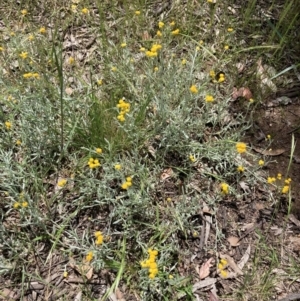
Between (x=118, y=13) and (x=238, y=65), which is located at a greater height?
(x=118, y=13)

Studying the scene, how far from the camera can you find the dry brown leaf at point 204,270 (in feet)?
7.34

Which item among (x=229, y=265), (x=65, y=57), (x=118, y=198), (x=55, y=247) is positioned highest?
(x=65, y=57)

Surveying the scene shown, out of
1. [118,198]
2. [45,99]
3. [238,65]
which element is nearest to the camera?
[118,198]

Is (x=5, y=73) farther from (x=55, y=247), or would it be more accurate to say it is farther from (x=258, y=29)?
(x=258, y=29)

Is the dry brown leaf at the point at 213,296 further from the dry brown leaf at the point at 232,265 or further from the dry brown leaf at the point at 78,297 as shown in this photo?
the dry brown leaf at the point at 78,297

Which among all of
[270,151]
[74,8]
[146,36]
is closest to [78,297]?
[270,151]

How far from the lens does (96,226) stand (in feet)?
7.55

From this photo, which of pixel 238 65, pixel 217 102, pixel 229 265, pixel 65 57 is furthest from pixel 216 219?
pixel 65 57

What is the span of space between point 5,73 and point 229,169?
5.15 feet

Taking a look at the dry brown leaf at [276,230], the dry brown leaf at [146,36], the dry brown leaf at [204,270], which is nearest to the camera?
the dry brown leaf at [204,270]

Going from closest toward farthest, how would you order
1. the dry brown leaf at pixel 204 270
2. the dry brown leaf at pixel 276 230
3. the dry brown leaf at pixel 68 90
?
the dry brown leaf at pixel 204 270 → the dry brown leaf at pixel 276 230 → the dry brown leaf at pixel 68 90

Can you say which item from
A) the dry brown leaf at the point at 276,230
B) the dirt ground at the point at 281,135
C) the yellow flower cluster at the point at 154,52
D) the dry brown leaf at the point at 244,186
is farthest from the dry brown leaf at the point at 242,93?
the dry brown leaf at the point at 276,230

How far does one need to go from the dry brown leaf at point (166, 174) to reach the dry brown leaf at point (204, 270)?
53 centimetres

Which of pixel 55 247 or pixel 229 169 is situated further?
pixel 229 169
